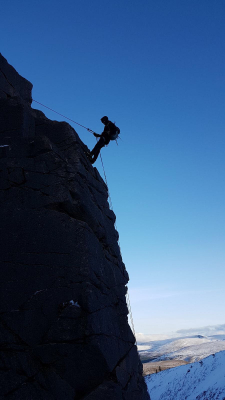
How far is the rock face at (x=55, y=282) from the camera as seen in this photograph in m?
6.21

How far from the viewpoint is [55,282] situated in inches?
267

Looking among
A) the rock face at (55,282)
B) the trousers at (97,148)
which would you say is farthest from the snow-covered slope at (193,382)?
the trousers at (97,148)

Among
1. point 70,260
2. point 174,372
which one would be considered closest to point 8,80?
point 70,260

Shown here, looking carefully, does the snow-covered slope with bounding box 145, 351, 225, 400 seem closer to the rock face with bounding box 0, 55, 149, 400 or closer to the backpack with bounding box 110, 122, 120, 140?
the rock face with bounding box 0, 55, 149, 400

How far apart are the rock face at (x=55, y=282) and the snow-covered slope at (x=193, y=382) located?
629 inches

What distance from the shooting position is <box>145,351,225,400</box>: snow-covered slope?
21.6 m

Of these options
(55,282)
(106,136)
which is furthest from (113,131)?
(55,282)

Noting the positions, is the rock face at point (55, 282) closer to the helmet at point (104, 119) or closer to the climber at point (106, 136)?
the climber at point (106, 136)

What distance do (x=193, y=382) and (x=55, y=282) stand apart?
2423 cm

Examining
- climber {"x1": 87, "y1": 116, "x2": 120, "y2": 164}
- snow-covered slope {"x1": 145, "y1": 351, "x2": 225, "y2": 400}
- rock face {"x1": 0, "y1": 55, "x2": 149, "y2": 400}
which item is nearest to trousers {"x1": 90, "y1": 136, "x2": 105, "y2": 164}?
climber {"x1": 87, "y1": 116, "x2": 120, "y2": 164}

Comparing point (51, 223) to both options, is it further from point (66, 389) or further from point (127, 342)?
point (127, 342)

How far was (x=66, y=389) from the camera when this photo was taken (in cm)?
612

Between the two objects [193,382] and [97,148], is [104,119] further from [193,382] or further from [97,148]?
[193,382]

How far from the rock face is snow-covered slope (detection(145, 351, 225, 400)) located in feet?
52.4
